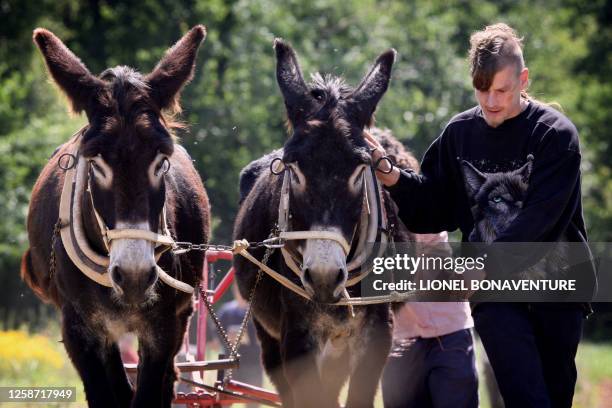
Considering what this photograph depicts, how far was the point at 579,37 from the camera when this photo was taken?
34281 millimetres

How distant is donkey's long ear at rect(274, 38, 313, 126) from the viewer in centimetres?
575

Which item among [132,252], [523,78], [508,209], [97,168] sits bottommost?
[132,252]

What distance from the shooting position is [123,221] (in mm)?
5277

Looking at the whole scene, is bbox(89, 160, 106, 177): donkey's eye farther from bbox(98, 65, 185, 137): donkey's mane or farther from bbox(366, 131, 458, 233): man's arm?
bbox(366, 131, 458, 233): man's arm

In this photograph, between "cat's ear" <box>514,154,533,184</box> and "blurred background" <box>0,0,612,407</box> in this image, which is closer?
"cat's ear" <box>514,154,533,184</box>

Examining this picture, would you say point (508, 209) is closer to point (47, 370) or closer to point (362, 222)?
point (362, 222)

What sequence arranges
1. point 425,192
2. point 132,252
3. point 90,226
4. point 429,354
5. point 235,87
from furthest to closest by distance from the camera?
1. point 235,87
2. point 429,354
3. point 425,192
4. point 90,226
5. point 132,252

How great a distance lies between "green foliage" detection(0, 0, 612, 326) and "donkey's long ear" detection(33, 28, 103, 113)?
596 centimetres

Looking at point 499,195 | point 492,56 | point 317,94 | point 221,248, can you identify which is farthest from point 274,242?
point 492,56

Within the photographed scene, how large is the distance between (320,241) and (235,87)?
46.2 feet

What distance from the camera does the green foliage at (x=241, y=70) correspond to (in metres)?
18.5

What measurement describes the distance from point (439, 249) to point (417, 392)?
0.98 meters

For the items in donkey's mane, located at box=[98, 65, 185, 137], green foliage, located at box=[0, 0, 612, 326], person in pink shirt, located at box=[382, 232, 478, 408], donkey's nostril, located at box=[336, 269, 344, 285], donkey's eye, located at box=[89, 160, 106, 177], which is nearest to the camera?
donkey's nostril, located at box=[336, 269, 344, 285]

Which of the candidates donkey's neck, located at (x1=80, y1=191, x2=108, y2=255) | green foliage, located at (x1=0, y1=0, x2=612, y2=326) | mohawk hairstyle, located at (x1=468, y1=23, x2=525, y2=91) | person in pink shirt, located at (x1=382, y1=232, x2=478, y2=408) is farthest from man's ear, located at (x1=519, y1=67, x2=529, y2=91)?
green foliage, located at (x1=0, y1=0, x2=612, y2=326)
